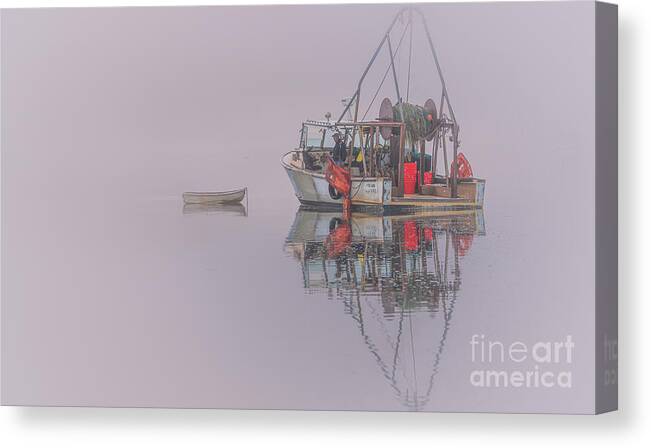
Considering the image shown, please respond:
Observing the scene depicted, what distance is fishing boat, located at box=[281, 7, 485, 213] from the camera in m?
6.09

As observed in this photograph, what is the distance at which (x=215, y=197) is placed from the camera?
6184 mm

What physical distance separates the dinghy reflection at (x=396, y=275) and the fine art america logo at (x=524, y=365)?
0.72ft

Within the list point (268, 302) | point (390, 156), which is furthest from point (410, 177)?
point (268, 302)

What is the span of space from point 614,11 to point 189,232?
2.26 meters

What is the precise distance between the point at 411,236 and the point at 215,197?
96 centimetres

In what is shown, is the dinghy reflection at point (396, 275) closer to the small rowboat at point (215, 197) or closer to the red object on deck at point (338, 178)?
the red object on deck at point (338, 178)

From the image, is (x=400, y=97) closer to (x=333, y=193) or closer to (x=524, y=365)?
(x=333, y=193)

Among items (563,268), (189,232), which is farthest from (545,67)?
(189,232)

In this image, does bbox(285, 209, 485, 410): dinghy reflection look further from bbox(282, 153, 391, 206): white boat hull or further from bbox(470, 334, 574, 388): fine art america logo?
bbox(470, 334, 574, 388): fine art america logo

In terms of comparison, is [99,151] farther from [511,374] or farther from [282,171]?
[511,374]

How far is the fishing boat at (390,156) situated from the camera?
6090 millimetres

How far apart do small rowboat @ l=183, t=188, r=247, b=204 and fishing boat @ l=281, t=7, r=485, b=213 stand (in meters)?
0.26

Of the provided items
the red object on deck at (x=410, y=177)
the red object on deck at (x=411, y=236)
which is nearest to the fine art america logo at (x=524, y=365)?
the red object on deck at (x=411, y=236)

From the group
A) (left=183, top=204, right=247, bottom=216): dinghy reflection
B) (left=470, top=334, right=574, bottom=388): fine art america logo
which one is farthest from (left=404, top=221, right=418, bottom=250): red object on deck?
(left=183, top=204, right=247, bottom=216): dinghy reflection
